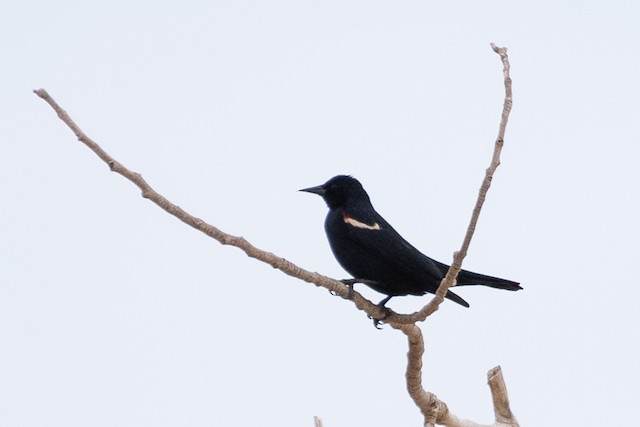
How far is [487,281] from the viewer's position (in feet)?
20.2

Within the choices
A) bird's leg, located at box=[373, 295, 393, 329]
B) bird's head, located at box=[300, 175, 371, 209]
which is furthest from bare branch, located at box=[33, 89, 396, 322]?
bird's head, located at box=[300, 175, 371, 209]

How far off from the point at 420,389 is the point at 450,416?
1.15 feet

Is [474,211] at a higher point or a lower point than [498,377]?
higher

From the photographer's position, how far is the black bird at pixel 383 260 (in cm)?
599

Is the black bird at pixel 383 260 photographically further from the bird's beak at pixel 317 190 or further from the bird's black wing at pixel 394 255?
the bird's beak at pixel 317 190

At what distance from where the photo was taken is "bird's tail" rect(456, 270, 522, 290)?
6113 millimetres

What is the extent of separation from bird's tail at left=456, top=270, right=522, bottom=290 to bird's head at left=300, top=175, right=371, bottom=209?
97 centimetres

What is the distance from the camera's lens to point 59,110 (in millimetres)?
3672

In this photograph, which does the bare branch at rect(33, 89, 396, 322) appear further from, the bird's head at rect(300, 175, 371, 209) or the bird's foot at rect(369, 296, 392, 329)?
the bird's head at rect(300, 175, 371, 209)

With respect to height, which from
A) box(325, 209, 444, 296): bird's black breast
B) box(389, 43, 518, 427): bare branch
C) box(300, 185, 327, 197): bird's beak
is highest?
box(300, 185, 327, 197): bird's beak

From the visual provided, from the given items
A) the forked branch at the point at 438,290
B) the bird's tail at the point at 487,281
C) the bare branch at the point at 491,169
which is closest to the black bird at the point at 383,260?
the bird's tail at the point at 487,281

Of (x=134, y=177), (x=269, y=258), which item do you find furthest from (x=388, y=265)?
(x=134, y=177)

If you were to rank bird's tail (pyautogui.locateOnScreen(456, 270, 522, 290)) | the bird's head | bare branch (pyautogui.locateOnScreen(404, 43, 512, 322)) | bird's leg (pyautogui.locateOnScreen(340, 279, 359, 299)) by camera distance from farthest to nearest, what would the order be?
the bird's head → bird's tail (pyautogui.locateOnScreen(456, 270, 522, 290)) → bird's leg (pyautogui.locateOnScreen(340, 279, 359, 299)) → bare branch (pyautogui.locateOnScreen(404, 43, 512, 322))

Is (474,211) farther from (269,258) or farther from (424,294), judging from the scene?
(424,294)
